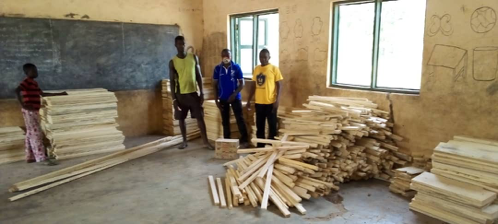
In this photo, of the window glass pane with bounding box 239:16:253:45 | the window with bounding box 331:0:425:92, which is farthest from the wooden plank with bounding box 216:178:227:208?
the window glass pane with bounding box 239:16:253:45

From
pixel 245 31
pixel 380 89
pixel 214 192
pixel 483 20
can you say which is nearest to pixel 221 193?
pixel 214 192

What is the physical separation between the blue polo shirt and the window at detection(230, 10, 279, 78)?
2.97ft

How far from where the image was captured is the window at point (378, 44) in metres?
4.68

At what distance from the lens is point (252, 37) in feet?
23.2

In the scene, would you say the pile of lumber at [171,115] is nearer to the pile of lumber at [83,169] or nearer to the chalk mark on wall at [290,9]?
the pile of lumber at [83,169]

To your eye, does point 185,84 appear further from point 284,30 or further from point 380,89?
point 380,89

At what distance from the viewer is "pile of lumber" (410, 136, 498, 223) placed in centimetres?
327

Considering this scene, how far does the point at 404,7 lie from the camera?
4.70m

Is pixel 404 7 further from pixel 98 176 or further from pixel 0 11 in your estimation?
pixel 0 11

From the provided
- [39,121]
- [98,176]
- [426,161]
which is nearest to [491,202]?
[426,161]

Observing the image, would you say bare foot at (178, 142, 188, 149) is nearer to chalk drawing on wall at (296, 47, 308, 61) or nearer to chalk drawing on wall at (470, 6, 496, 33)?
chalk drawing on wall at (296, 47, 308, 61)

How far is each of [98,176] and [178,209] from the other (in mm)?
1733

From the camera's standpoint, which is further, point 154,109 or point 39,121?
point 154,109

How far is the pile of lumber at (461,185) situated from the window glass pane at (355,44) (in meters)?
1.81
